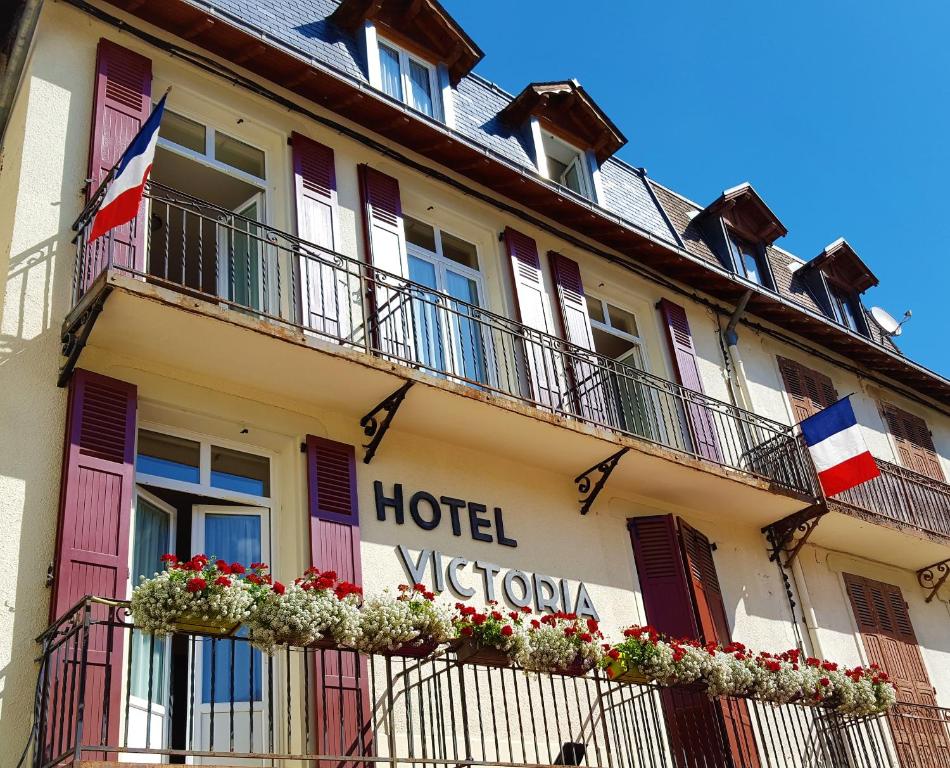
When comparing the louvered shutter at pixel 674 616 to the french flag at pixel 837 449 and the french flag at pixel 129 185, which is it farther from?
the french flag at pixel 129 185

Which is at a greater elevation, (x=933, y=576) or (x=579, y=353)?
(x=579, y=353)

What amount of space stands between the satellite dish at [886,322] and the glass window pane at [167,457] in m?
13.5

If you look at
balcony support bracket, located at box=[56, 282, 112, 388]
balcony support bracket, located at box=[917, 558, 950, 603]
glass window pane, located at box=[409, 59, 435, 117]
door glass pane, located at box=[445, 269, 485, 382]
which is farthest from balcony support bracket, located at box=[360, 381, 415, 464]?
balcony support bracket, located at box=[917, 558, 950, 603]

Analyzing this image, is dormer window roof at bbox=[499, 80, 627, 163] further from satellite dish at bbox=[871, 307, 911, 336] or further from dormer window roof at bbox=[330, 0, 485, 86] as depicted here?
satellite dish at bbox=[871, 307, 911, 336]

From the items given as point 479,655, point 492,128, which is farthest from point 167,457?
point 492,128

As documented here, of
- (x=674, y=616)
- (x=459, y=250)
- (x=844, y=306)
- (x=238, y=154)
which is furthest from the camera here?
(x=844, y=306)

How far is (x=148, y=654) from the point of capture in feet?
23.8

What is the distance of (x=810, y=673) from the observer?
375 inches

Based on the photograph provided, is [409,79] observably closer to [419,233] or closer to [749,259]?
[419,233]

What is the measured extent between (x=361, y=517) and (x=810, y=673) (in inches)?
164

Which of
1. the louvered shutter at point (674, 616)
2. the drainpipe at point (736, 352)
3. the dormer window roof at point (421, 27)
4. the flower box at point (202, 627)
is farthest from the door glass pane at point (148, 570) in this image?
the drainpipe at point (736, 352)

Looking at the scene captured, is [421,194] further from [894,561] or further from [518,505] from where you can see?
[894,561]

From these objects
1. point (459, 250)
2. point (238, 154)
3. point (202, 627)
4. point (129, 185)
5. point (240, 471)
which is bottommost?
point (202, 627)

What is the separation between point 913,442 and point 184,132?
11.4m
